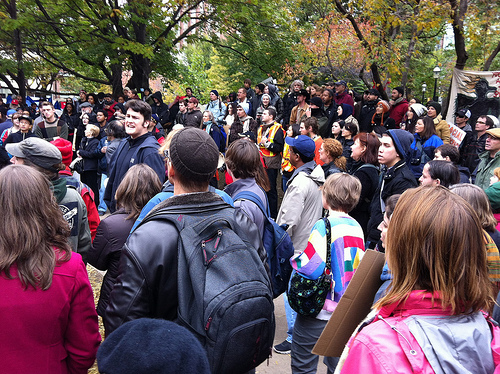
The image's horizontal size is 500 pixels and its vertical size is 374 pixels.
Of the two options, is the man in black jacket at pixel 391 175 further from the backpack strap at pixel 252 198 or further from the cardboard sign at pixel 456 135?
the cardboard sign at pixel 456 135

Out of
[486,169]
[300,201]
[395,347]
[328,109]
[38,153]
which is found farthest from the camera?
[328,109]

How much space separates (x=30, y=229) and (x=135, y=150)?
9.31 feet

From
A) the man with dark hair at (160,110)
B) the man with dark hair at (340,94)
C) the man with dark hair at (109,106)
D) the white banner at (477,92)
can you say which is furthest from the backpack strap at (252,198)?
the man with dark hair at (160,110)

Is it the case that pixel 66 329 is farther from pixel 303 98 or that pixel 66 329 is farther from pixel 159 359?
pixel 303 98

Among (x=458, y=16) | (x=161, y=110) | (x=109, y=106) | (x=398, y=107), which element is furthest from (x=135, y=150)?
(x=161, y=110)

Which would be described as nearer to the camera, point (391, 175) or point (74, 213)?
point (74, 213)

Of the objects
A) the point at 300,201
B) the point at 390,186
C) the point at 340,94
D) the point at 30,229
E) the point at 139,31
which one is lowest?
the point at 300,201

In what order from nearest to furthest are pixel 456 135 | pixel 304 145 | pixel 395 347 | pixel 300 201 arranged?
pixel 395 347, pixel 300 201, pixel 304 145, pixel 456 135

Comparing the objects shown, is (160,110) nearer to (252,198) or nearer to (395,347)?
(252,198)

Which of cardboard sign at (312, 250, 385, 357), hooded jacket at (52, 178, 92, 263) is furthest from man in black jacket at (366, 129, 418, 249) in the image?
hooded jacket at (52, 178, 92, 263)

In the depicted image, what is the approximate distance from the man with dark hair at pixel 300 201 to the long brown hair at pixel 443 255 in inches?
108

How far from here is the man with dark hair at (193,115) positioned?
36.2ft

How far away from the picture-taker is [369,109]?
33.7ft

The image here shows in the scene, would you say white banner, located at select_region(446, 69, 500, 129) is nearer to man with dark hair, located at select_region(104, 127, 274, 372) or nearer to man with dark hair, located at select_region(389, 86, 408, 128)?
man with dark hair, located at select_region(389, 86, 408, 128)
